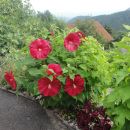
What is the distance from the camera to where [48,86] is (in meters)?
4.54

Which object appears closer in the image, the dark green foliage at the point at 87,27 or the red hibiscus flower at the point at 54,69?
the red hibiscus flower at the point at 54,69

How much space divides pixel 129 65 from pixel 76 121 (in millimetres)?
1454

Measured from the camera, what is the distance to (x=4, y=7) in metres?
12.1

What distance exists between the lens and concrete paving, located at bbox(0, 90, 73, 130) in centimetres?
496

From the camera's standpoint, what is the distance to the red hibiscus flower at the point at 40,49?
4.65m

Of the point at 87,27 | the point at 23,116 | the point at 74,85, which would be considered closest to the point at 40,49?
the point at 74,85

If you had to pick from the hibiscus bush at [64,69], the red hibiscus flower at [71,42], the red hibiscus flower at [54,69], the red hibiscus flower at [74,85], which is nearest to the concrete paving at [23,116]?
the hibiscus bush at [64,69]

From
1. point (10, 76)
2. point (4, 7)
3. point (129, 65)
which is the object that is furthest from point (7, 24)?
point (129, 65)

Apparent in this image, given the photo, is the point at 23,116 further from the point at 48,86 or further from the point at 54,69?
the point at 54,69

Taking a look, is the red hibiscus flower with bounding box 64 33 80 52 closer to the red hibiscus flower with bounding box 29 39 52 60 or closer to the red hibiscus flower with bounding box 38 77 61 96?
the red hibiscus flower with bounding box 29 39 52 60

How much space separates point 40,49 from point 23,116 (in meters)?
1.03

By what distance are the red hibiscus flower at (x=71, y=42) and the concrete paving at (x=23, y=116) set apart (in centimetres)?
96

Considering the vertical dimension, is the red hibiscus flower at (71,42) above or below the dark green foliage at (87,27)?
above

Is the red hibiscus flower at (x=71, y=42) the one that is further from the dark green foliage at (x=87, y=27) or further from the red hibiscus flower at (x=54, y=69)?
the dark green foliage at (x=87, y=27)
